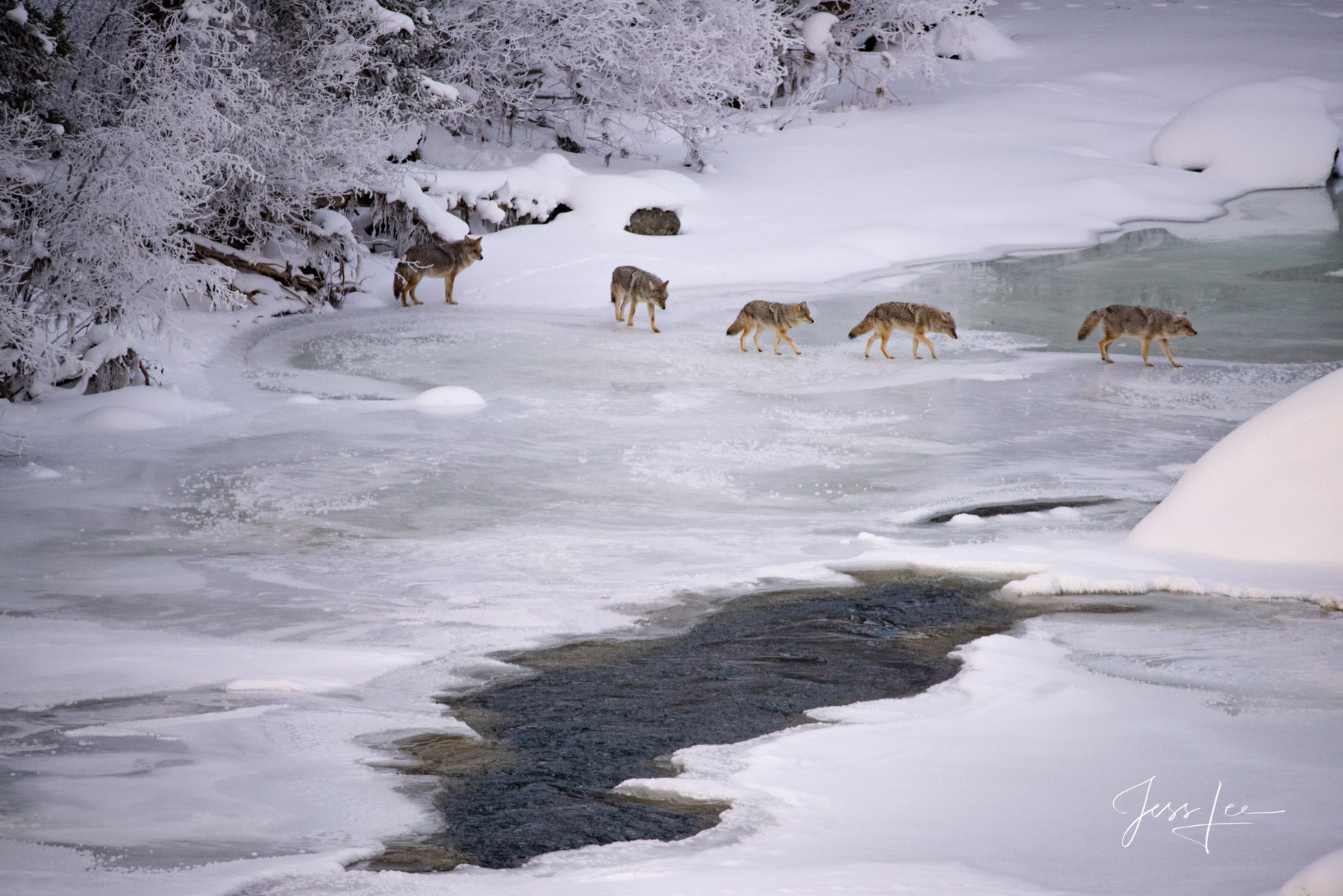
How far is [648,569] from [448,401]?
4.63 m

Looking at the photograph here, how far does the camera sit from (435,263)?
53.1 ft

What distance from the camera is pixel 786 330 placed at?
13398 millimetres

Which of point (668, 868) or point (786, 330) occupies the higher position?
point (786, 330)

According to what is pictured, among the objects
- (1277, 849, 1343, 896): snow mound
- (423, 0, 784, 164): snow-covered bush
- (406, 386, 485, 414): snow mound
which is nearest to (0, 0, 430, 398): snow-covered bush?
(406, 386, 485, 414): snow mound

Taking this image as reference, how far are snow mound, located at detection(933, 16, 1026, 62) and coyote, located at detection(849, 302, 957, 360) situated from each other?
23.7 m

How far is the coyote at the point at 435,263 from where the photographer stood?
16.2 meters

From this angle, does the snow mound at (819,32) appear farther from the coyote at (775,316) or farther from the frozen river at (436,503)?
the coyote at (775,316)

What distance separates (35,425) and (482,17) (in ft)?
35.1

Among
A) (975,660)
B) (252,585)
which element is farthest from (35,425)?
(975,660)

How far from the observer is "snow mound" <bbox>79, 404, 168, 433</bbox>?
10173 millimetres

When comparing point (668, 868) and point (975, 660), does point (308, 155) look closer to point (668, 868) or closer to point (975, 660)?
point (975, 660)
